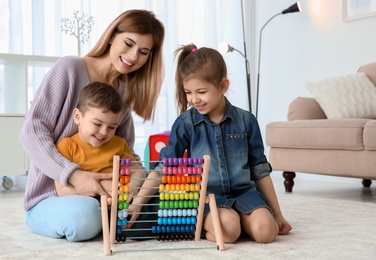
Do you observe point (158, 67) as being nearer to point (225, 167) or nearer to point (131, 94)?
point (131, 94)

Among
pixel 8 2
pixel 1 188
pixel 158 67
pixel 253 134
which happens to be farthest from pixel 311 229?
pixel 8 2

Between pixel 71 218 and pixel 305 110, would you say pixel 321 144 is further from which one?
pixel 71 218

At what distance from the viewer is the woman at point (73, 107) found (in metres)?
2.10

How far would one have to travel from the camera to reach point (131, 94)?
2.43 meters

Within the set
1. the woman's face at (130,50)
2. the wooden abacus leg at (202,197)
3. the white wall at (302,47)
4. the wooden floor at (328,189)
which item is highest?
the white wall at (302,47)

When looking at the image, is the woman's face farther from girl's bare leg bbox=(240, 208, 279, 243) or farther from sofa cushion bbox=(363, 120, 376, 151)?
sofa cushion bbox=(363, 120, 376, 151)

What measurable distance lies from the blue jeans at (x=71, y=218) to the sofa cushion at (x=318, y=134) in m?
1.97

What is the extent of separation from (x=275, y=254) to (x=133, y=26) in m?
0.99

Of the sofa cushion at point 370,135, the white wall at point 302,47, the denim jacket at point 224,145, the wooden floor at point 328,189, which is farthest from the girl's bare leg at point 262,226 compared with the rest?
the white wall at point 302,47

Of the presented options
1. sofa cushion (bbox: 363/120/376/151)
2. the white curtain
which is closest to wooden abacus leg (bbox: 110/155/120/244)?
sofa cushion (bbox: 363/120/376/151)

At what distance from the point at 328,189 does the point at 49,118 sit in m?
2.88

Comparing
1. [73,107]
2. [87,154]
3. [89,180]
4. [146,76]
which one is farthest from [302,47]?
[89,180]

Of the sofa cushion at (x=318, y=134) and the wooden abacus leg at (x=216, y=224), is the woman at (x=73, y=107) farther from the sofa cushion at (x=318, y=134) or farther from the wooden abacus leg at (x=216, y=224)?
the sofa cushion at (x=318, y=134)

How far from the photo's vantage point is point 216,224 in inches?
77.8
